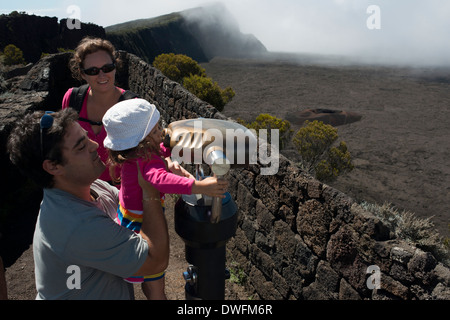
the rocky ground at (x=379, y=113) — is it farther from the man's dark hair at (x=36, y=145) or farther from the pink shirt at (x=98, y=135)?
the man's dark hair at (x=36, y=145)

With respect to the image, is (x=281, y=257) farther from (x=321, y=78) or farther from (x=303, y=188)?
(x=321, y=78)

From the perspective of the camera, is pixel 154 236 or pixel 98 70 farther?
pixel 98 70

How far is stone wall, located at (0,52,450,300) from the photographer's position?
2.28m

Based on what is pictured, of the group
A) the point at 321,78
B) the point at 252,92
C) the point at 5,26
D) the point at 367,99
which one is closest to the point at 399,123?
the point at 367,99

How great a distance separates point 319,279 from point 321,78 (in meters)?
34.9

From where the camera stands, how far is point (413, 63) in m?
47.8

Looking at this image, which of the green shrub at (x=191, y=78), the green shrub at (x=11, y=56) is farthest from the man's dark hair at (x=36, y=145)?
the green shrub at (x=11, y=56)

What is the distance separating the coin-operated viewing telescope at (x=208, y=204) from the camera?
57.6 inches

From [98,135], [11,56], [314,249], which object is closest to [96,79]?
[98,135]

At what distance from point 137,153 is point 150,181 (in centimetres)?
16

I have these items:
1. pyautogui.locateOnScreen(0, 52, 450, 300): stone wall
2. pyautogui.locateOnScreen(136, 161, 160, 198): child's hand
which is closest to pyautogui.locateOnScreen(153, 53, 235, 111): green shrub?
pyautogui.locateOnScreen(0, 52, 450, 300): stone wall

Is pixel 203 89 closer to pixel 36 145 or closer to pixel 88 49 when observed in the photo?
pixel 88 49

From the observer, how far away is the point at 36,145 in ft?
5.16

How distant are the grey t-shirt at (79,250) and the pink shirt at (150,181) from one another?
A: 10.8 inches
